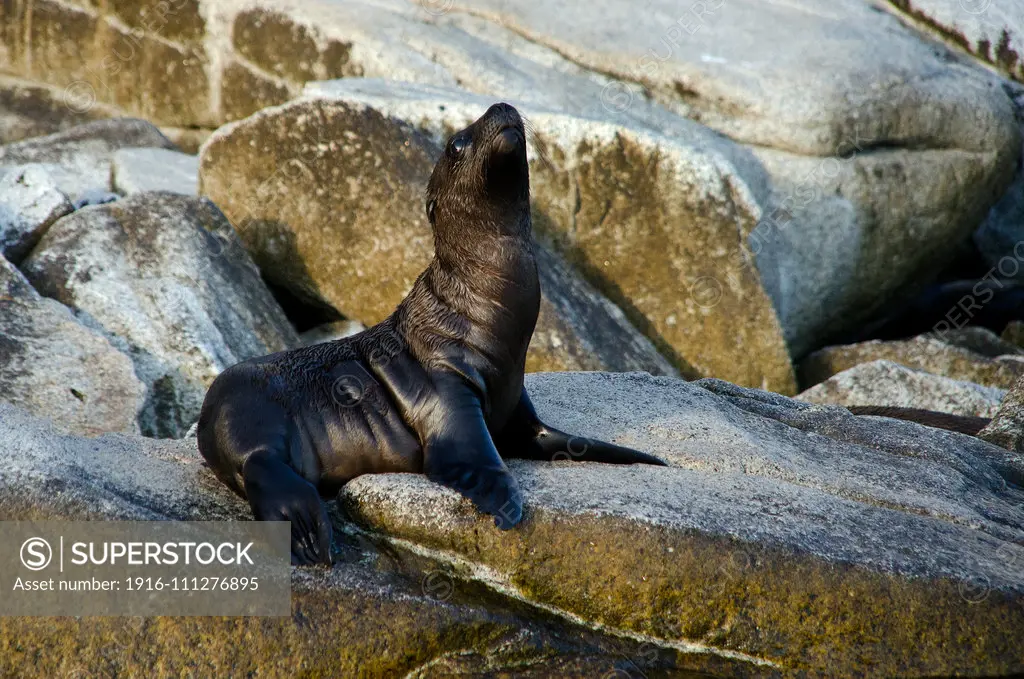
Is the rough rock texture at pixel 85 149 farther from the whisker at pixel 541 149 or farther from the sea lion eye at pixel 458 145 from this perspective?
the sea lion eye at pixel 458 145

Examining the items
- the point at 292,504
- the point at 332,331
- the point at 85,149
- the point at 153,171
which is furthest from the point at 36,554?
the point at 85,149

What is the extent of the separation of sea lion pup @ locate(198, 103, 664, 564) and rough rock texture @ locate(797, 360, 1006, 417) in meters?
4.68

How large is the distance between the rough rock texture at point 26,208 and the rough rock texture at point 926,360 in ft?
23.7

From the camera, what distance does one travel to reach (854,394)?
981 centimetres

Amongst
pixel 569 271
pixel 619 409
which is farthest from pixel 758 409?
pixel 569 271

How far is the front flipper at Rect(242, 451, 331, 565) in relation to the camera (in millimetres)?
4465

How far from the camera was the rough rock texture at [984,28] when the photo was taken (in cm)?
1468

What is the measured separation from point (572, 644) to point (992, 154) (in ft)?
35.2

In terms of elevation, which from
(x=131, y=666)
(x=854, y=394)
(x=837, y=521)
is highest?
(x=837, y=521)

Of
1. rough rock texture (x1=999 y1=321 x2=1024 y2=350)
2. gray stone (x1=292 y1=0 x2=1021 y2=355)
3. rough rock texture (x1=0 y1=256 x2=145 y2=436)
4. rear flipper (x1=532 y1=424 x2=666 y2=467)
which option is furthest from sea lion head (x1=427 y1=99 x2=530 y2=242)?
rough rock texture (x1=999 y1=321 x2=1024 y2=350)

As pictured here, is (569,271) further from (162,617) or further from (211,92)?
(162,617)

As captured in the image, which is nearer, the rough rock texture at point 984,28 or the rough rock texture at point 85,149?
the rough rock texture at point 85,149

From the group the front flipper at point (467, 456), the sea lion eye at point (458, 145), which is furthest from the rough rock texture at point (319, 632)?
the sea lion eye at point (458, 145)

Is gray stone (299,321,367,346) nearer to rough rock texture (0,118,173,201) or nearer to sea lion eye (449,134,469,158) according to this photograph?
rough rock texture (0,118,173,201)
